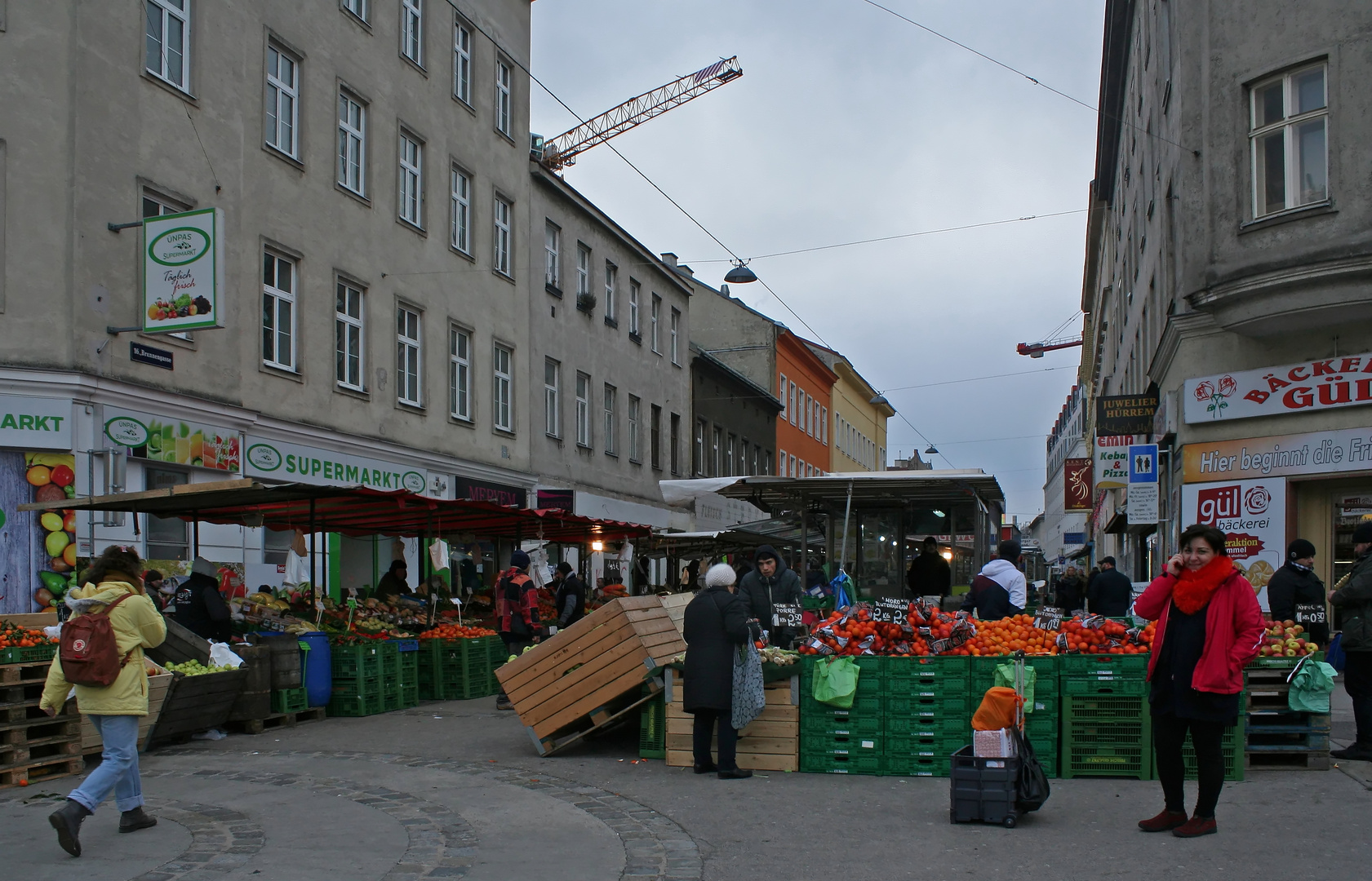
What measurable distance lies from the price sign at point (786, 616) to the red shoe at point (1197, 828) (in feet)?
18.0

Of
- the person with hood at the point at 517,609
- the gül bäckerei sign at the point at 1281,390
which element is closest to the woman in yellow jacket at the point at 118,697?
the person with hood at the point at 517,609

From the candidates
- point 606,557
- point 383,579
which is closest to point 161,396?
point 383,579

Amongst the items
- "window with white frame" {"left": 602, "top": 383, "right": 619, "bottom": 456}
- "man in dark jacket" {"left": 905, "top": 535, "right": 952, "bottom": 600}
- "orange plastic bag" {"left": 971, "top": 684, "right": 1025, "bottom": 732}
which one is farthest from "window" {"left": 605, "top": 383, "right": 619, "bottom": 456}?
"orange plastic bag" {"left": 971, "top": 684, "right": 1025, "bottom": 732}

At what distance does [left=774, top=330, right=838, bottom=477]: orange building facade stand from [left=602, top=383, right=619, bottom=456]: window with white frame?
1604cm

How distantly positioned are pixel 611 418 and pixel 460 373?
9.09 m

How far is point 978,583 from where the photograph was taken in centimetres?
1294

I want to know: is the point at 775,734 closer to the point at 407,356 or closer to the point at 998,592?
the point at 998,592

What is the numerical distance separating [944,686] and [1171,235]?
13.8 meters

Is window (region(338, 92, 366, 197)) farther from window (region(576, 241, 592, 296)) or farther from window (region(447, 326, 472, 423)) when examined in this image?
window (region(576, 241, 592, 296))

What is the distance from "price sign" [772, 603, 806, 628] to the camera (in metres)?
12.4

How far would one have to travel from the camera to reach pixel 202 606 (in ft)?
40.5

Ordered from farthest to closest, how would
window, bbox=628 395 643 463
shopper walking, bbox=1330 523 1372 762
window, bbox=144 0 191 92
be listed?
window, bbox=628 395 643 463 → window, bbox=144 0 191 92 → shopper walking, bbox=1330 523 1372 762

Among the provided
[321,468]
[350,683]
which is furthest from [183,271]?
[350,683]

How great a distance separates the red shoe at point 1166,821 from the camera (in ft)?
23.9
